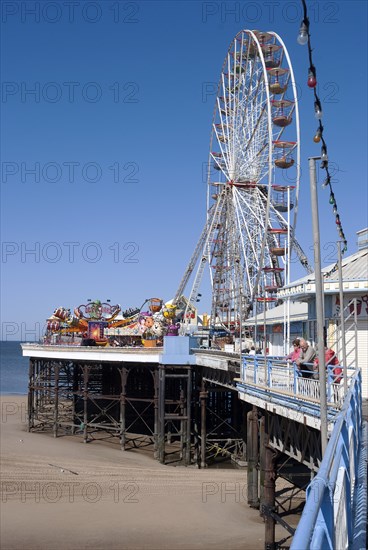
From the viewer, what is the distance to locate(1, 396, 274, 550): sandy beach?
48.9 feet

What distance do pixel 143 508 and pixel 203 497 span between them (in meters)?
2.05

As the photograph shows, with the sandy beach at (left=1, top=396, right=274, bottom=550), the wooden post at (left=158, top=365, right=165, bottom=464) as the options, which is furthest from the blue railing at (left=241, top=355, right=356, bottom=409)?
the wooden post at (left=158, top=365, right=165, bottom=464)

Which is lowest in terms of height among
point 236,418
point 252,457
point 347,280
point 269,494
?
point 269,494

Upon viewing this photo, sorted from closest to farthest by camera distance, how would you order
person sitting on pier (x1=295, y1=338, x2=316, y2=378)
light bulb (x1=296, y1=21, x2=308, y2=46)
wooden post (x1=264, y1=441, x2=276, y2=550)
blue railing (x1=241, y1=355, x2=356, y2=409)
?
light bulb (x1=296, y1=21, x2=308, y2=46) < blue railing (x1=241, y1=355, x2=356, y2=409) < person sitting on pier (x1=295, y1=338, x2=316, y2=378) < wooden post (x1=264, y1=441, x2=276, y2=550)

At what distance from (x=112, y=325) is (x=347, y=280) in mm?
22918

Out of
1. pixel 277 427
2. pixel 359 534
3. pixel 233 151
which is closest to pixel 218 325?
pixel 233 151

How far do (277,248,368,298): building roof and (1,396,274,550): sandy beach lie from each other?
594cm

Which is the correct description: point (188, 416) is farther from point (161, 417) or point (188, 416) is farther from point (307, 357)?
point (307, 357)

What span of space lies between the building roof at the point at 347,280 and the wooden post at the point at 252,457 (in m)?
3.32

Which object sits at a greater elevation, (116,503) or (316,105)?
(316,105)

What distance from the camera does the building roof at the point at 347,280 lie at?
14789 millimetres

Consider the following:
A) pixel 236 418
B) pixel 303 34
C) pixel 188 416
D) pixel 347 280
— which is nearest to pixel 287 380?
pixel 347 280

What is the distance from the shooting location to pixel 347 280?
14.9 metres

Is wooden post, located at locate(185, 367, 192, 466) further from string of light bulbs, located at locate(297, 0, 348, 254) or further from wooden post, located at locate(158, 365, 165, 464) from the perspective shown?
string of light bulbs, located at locate(297, 0, 348, 254)
